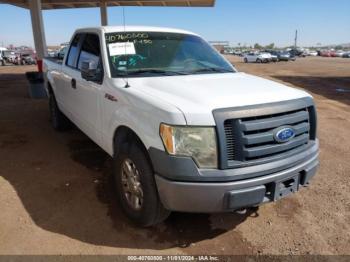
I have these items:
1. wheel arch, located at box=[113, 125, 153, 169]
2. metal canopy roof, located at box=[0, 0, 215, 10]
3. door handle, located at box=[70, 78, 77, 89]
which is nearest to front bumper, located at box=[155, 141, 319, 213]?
→ wheel arch, located at box=[113, 125, 153, 169]

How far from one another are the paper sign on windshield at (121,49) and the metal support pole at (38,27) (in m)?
10.1

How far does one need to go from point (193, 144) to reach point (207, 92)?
556 mm

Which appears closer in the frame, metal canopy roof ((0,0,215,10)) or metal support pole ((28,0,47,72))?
metal support pole ((28,0,47,72))

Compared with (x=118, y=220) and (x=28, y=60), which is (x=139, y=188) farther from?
(x=28, y=60)

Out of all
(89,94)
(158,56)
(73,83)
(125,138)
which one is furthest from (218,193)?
(73,83)

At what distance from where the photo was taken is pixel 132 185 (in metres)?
3.24

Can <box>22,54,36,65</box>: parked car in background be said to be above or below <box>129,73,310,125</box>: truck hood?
below

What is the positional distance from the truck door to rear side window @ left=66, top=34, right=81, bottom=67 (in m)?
0.24

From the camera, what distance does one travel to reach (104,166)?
16.2ft

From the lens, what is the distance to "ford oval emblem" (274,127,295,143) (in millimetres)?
2848

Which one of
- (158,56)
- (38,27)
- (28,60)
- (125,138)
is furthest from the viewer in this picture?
(28,60)

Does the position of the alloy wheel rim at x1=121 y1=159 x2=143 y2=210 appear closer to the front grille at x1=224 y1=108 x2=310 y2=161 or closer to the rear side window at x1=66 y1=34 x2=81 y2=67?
the front grille at x1=224 y1=108 x2=310 y2=161

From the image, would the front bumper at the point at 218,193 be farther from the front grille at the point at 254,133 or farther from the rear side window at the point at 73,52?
the rear side window at the point at 73,52

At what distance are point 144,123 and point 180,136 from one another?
431 mm
